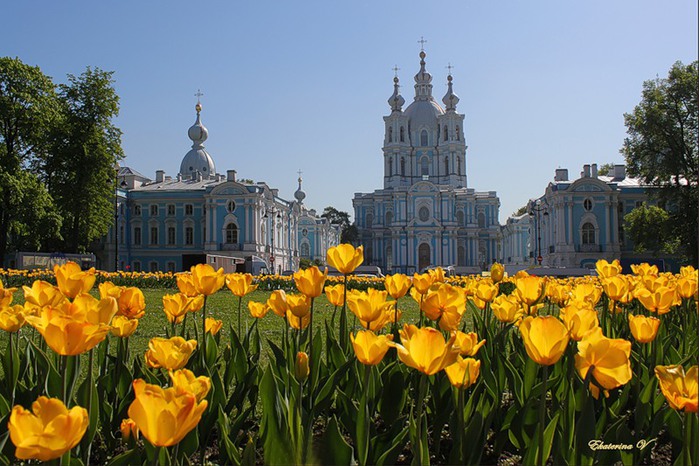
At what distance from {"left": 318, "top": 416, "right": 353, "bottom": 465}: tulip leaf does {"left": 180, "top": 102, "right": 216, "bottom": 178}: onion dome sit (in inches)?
2204

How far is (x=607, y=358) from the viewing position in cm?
163

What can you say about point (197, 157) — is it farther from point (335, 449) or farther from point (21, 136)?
point (335, 449)

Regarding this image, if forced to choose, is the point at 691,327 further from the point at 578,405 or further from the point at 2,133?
the point at 2,133

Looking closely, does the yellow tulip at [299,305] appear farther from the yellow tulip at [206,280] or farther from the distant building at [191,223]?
the distant building at [191,223]

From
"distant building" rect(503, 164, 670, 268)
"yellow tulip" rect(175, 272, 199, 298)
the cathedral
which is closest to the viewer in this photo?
"yellow tulip" rect(175, 272, 199, 298)

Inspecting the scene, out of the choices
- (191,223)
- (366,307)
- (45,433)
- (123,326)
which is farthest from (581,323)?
(191,223)

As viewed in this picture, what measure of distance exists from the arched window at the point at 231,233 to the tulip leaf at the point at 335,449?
4092 centimetres

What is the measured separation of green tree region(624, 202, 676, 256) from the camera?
86.9 feet

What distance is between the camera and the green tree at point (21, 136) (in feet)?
75.2

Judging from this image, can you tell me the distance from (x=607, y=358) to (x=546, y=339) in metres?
0.18

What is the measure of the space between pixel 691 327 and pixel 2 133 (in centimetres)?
2506

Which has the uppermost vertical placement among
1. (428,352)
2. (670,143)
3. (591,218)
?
(670,143)

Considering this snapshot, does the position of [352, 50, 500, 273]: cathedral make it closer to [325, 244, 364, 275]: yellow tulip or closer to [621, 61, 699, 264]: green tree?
[621, 61, 699, 264]: green tree

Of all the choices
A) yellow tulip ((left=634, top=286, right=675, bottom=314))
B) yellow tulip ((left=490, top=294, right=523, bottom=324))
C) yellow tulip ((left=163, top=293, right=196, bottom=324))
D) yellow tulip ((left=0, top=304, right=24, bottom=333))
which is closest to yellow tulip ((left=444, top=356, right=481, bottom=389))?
yellow tulip ((left=490, top=294, right=523, bottom=324))
